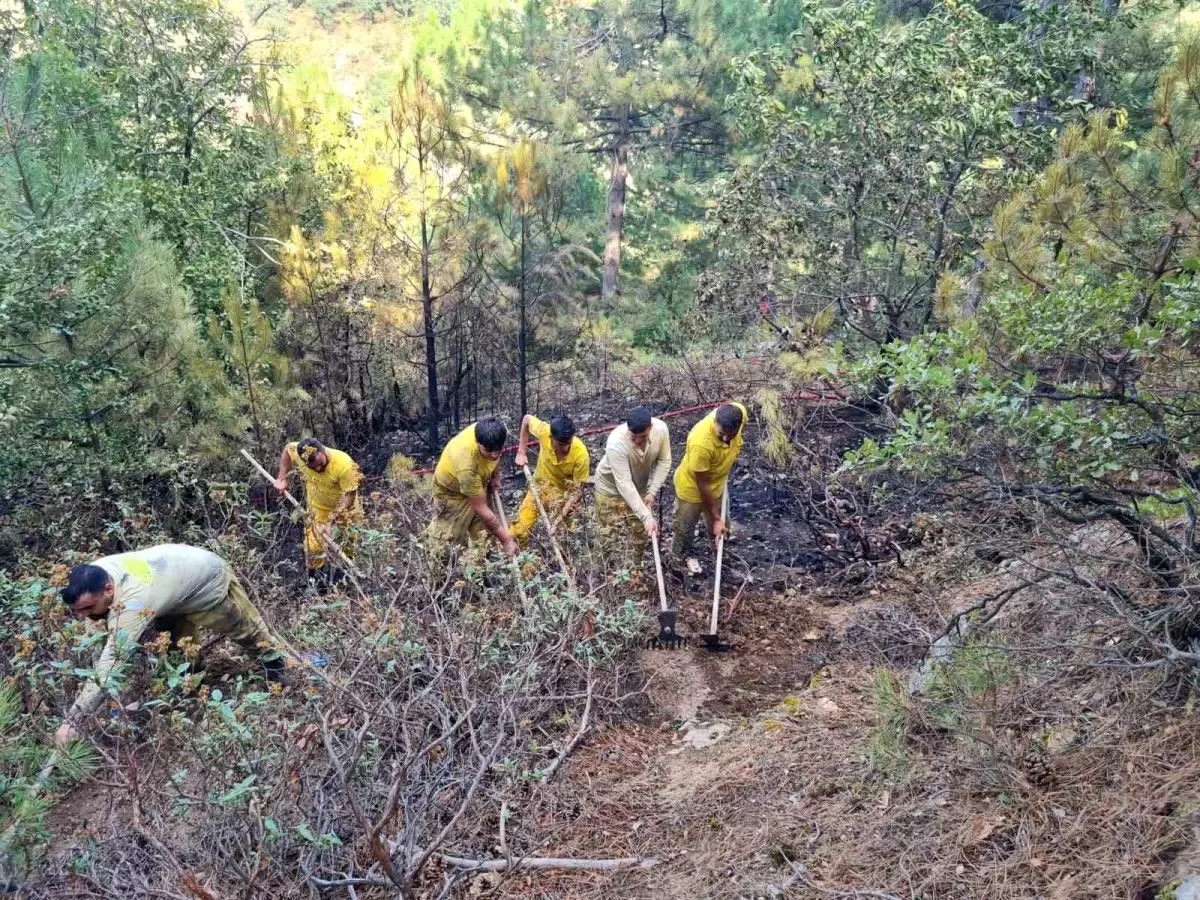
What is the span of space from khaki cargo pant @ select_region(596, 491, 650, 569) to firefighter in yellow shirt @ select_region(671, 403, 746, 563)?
0.35 m

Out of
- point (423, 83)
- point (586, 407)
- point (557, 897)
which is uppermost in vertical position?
point (423, 83)

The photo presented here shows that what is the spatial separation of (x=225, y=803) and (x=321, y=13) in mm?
45835

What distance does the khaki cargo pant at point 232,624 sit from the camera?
195 inches

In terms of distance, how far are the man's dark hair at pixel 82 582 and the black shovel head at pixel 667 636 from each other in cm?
312

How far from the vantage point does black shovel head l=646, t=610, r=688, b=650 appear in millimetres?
5289

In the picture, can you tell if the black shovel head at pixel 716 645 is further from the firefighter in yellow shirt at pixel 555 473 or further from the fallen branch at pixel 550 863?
the fallen branch at pixel 550 863

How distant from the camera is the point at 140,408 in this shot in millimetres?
6598

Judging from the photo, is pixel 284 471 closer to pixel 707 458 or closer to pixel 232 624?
pixel 232 624

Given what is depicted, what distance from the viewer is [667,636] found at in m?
5.33

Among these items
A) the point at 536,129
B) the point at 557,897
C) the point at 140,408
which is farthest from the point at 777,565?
the point at 536,129

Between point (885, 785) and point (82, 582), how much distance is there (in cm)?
381

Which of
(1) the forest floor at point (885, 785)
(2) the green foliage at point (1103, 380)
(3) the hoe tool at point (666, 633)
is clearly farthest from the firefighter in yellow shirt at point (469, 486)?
(2) the green foliage at point (1103, 380)

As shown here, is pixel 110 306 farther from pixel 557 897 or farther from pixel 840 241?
pixel 840 241

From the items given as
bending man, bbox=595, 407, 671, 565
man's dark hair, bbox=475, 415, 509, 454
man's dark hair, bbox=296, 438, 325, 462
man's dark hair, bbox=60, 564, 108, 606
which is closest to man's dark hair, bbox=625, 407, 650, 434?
bending man, bbox=595, 407, 671, 565
